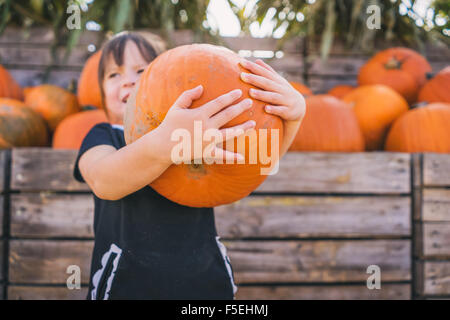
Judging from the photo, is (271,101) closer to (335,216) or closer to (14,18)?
(335,216)

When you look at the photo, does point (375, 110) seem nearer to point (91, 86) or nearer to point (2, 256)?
point (91, 86)

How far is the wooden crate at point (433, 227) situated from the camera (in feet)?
5.43

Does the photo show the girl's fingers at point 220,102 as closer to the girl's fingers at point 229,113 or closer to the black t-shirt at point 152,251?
the girl's fingers at point 229,113

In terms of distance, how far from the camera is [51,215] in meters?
1.63

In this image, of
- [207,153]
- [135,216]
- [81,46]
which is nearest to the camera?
[207,153]

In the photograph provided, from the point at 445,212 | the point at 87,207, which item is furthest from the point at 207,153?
the point at 445,212

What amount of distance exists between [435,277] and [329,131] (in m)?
0.86

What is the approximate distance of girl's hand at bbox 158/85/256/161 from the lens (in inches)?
26.3

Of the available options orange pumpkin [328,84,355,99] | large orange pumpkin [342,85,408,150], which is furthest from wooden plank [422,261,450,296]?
orange pumpkin [328,84,355,99]

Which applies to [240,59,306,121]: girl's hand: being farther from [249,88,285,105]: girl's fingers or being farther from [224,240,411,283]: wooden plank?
[224,240,411,283]: wooden plank

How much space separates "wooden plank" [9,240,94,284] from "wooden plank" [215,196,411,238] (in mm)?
664

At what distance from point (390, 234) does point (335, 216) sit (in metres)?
0.28
